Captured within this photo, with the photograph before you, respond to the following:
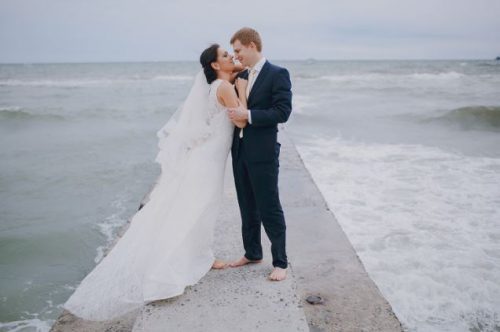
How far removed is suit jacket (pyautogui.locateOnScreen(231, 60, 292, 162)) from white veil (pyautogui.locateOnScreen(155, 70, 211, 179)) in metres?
0.40

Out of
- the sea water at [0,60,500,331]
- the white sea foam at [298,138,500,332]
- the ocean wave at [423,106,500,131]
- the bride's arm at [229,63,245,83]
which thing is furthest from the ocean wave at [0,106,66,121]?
the bride's arm at [229,63,245,83]

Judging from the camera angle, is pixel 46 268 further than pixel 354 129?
No

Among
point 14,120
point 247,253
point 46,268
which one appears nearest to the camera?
point 247,253

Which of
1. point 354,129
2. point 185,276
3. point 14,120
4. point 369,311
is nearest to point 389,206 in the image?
point 369,311

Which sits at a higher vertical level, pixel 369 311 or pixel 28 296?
pixel 369 311

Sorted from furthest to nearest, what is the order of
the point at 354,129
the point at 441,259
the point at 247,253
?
1. the point at 354,129
2. the point at 441,259
3. the point at 247,253

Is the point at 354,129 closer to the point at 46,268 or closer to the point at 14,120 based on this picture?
the point at 46,268

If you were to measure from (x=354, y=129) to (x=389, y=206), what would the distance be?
24.6 feet

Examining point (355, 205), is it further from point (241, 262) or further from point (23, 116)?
point (23, 116)

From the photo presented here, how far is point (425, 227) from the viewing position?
17.7ft

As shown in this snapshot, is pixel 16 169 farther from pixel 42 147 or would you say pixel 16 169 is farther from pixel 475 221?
pixel 475 221

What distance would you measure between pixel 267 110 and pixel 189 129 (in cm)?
74

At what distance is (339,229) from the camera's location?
4.36m

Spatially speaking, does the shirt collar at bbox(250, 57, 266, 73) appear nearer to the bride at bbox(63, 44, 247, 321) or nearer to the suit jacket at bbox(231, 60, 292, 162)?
the suit jacket at bbox(231, 60, 292, 162)
